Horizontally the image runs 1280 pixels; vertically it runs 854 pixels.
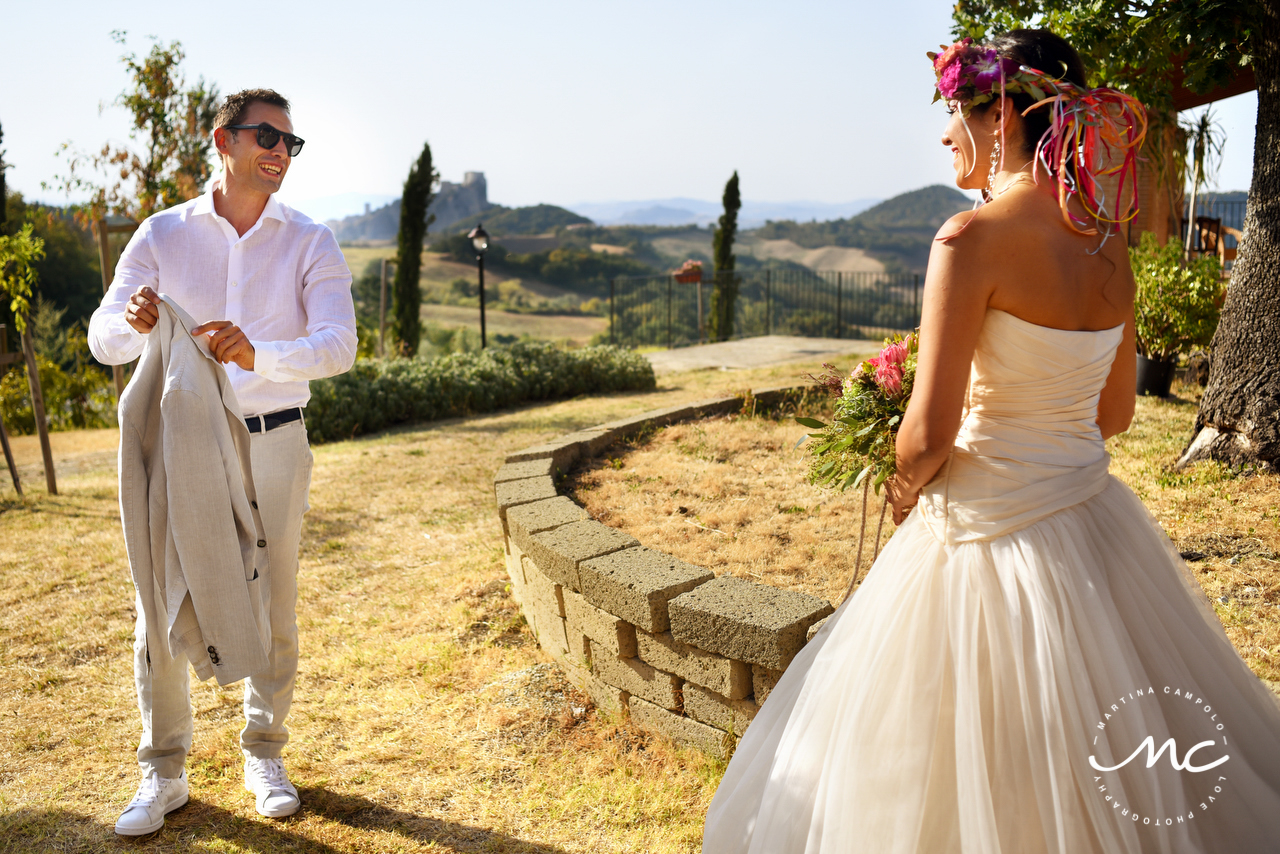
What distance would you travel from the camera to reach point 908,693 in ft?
5.49

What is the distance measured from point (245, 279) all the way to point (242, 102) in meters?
0.52

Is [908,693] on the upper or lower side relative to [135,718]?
upper

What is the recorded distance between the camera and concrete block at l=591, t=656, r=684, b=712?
2803 millimetres

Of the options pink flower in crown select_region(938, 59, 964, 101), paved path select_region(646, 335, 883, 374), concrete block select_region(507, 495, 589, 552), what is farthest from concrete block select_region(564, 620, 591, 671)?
paved path select_region(646, 335, 883, 374)

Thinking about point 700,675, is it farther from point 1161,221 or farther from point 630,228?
point 630,228

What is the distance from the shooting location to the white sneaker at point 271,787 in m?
2.53

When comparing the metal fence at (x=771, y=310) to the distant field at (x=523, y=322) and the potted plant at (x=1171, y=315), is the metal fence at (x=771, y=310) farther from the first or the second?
the distant field at (x=523, y=322)

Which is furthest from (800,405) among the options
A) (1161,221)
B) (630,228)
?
(630,228)

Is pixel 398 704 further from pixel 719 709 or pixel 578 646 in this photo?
pixel 719 709

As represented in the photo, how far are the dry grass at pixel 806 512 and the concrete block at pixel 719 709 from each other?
2.24ft

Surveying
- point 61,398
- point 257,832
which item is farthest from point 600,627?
point 61,398

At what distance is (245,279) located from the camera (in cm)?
249

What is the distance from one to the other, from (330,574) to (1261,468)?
16.0 ft

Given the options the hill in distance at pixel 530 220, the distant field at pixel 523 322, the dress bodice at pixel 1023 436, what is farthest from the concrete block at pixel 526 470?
the hill in distance at pixel 530 220
